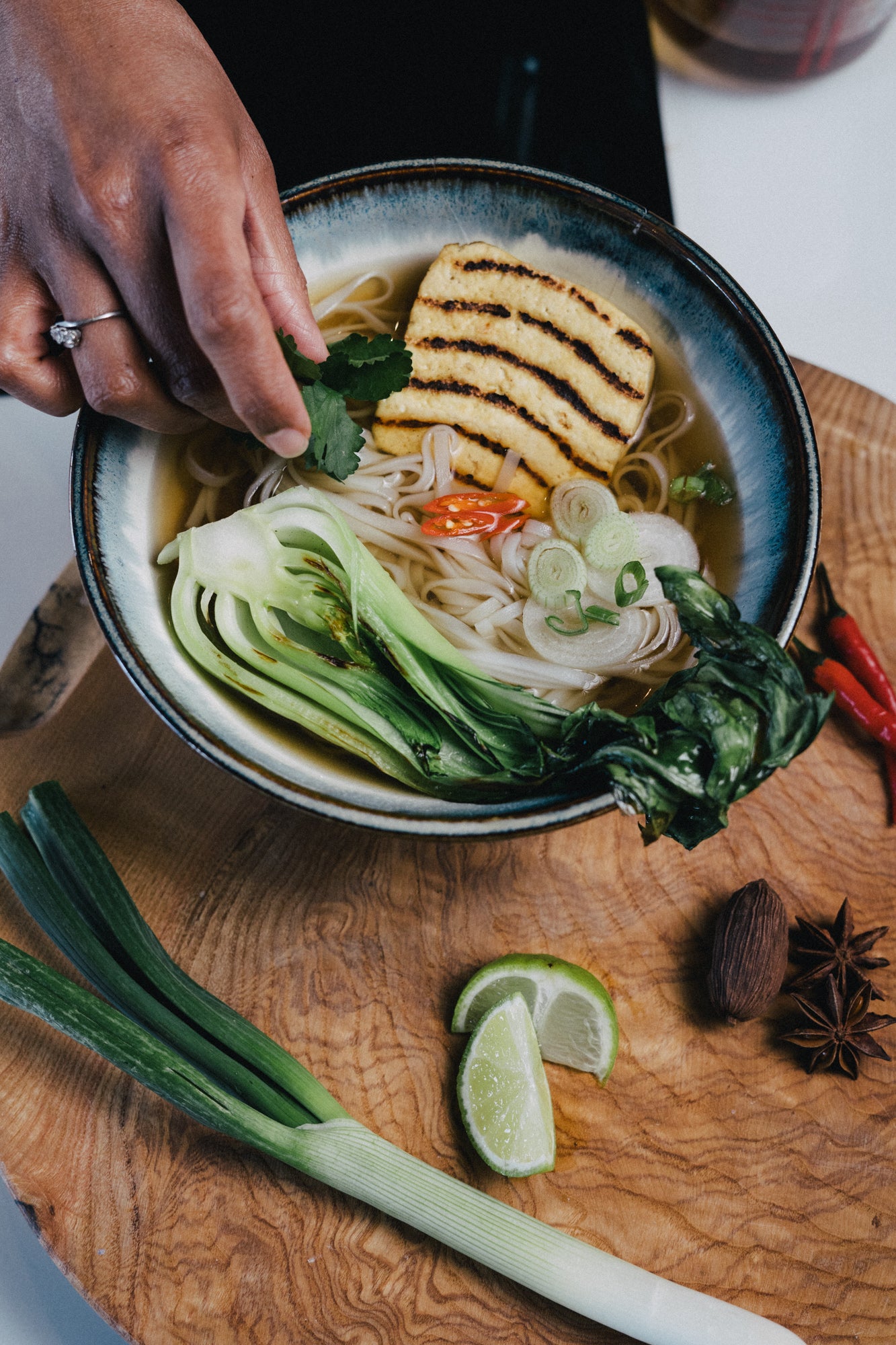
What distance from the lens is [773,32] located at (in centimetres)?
353

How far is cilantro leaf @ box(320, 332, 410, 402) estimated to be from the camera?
2.48m

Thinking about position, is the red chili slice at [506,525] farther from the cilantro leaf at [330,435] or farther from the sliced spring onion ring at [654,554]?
the cilantro leaf at [330,435]

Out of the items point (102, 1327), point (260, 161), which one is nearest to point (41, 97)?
point (260, 161)

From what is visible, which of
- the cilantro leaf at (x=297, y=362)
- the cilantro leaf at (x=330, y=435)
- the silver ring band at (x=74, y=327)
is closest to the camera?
the silver ring band at (x=74, y=327)

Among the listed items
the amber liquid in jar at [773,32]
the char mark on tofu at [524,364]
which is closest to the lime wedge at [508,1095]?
the char mark on tofu at [524,364]

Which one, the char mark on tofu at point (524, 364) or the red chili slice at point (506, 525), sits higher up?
the char mark on tofu at point (524, 364)

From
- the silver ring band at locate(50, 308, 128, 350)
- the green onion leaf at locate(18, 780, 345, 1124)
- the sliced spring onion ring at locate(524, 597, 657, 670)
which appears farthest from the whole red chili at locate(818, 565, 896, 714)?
the silver ring band at locate(50, 308, 128, 350)

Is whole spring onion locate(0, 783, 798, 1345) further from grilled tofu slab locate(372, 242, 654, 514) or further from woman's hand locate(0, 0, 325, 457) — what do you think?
grilled tofu slab locate(372, 242, 654, 514)

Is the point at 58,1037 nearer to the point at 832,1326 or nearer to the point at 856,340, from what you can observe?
the point at 832,1326

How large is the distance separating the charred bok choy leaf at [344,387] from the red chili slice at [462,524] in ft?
0.93

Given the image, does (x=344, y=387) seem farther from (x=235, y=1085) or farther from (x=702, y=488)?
(x=235, y=1085)

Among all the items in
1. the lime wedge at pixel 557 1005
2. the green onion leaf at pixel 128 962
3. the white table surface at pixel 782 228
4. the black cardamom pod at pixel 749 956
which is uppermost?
the white table surface at pixel 782 228

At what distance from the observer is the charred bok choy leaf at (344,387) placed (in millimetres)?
2439

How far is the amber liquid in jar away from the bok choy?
7.86ft
